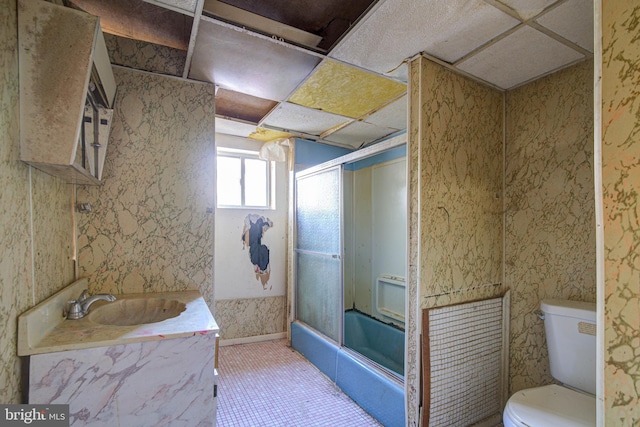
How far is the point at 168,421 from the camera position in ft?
3.97

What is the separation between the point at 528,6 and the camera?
1323 mm

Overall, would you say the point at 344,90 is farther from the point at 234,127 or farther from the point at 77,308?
the point at 77,308

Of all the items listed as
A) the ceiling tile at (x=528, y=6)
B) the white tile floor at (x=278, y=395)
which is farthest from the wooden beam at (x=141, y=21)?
the white tile floor at (x=278, y=395)

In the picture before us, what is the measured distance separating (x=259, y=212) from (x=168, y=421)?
7.70ft

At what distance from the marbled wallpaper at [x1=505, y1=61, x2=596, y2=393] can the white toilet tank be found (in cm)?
19

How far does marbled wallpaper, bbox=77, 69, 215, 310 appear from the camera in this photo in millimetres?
1812

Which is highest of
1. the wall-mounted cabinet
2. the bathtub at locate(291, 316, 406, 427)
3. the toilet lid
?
the wall-mounted cabinet

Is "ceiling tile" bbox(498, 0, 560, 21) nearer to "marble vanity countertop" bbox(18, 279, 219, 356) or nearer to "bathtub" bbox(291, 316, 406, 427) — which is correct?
"marble vanity countertop" bbox(18, 279, 219, 356)

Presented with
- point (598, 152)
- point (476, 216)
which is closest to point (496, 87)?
point (476, 216)

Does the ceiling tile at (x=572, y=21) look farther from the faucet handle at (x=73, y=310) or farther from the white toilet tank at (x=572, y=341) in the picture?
the faucet handle at (x=73, y=310)

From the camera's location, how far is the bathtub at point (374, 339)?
2705 millimetres

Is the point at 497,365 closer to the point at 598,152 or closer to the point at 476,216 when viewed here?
the point at 476,216

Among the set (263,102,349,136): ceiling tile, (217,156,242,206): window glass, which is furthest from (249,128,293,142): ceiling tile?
(217,156,242,206): window glass

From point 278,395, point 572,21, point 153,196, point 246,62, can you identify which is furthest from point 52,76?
point 278,395
